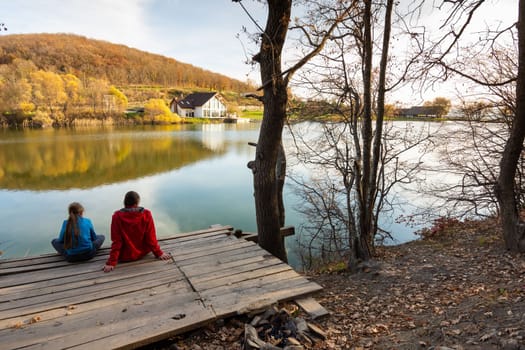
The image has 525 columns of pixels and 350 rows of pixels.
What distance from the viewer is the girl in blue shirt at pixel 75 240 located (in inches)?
156

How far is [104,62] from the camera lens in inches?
4560

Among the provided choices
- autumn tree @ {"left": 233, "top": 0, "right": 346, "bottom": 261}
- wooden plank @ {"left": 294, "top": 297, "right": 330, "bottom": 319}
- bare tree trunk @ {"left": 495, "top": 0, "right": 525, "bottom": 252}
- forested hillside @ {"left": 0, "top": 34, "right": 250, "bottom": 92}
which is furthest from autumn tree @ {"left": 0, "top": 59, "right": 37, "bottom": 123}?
bare tree trunk @ {"left": 495, "top": 0, "right": 525, "bottom": 252}

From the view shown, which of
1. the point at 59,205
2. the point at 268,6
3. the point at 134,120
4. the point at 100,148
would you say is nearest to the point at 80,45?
the point at 134,120

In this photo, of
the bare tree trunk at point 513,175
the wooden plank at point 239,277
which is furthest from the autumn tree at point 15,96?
the bare tree trunk at point 513,175

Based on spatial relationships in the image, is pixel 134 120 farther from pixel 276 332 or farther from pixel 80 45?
pixel 80 45

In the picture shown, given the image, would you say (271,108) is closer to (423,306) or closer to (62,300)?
(423,306)

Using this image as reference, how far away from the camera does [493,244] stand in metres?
5.18

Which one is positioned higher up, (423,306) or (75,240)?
(75,240)

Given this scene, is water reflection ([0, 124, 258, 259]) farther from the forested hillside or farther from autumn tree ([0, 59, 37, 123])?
the forested hillside

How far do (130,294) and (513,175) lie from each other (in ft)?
17.5

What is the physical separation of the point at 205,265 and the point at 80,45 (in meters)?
152

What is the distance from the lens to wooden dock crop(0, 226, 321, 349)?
2.53m

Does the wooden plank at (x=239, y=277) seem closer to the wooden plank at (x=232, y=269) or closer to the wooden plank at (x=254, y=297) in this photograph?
the wooden plank at (x=232, y=269)

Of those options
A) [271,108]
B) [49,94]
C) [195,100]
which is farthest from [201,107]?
[271,108]
